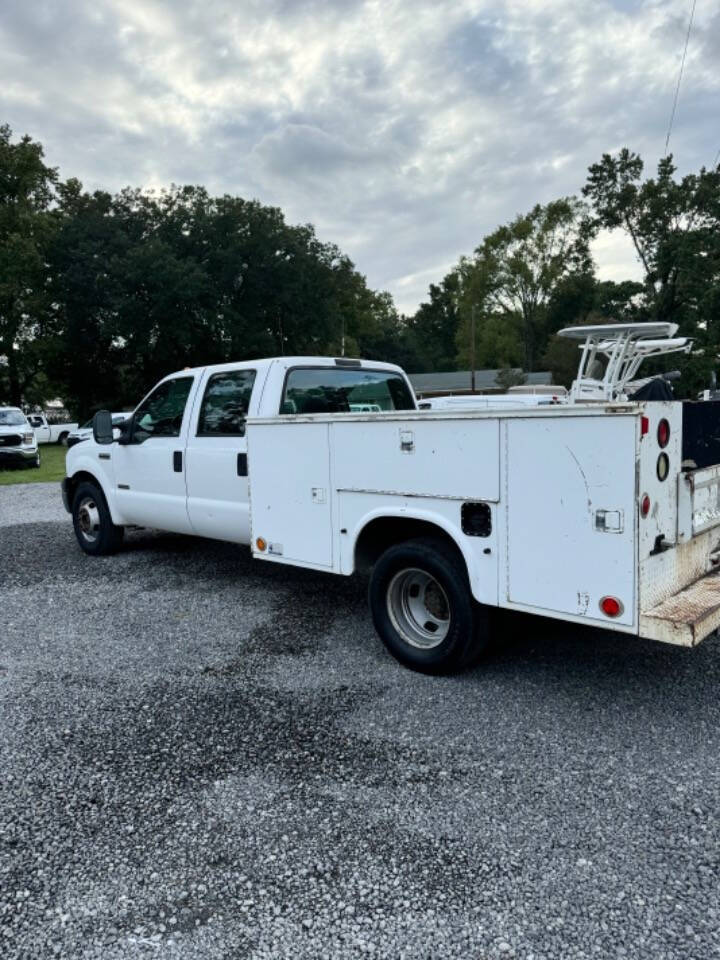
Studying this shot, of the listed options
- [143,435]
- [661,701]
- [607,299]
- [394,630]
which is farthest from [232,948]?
[607,299]

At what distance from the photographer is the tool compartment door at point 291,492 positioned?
15.5 feet

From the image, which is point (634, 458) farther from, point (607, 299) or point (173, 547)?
point (607, 299)

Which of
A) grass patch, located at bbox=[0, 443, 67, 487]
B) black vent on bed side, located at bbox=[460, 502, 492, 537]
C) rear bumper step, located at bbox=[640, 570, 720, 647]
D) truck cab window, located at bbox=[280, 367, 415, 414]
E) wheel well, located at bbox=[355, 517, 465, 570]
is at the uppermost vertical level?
truck cab window, located at bbox=[280, 367, 415, 414]

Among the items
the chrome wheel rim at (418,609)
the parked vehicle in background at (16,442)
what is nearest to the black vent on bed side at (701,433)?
the chrome wheel rim at (418,609)

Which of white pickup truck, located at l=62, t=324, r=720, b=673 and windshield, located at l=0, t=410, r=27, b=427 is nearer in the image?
white pickup truck, located at l=62, t=324, r=720, b=673

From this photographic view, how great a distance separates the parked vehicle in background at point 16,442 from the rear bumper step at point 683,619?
20.3 meters

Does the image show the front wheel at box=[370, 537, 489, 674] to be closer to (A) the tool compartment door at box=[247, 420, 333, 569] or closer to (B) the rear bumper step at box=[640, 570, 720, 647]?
(A) the tool compartment door at box=[247, 420, 333, 569]

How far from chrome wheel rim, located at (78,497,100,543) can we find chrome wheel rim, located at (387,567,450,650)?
4.56 m

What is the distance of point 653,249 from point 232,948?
52.5 metres

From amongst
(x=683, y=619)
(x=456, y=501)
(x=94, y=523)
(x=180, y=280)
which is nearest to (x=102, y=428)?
(x=94, y=523)

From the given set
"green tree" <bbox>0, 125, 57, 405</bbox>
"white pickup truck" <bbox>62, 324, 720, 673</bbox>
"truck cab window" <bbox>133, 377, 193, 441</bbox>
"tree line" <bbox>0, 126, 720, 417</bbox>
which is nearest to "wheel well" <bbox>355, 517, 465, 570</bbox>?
"white pickup truck" <bbox>62, 324, 720, 673</bbox>

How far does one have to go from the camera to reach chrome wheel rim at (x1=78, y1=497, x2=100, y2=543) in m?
7.89

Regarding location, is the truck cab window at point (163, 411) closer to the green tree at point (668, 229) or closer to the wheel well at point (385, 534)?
the wheel well at point (385, 534)

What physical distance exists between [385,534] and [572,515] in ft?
4.91
